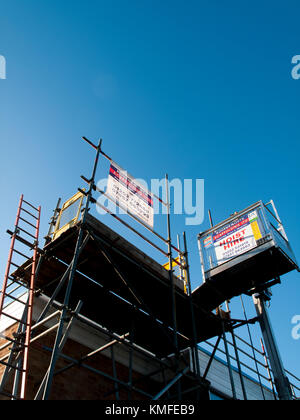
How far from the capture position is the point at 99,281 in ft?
29.6

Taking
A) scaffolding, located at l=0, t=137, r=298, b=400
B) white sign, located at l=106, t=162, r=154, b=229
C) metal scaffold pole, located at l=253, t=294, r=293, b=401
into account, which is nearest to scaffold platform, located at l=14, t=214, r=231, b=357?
scaffolding, located at l=0, t=137, r=298, b=400

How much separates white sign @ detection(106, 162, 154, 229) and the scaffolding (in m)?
0.29

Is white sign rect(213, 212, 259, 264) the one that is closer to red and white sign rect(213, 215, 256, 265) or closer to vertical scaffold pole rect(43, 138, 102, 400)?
red and white sign rect(213, 215, 256, 265)

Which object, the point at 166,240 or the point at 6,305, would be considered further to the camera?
the point at 166,240

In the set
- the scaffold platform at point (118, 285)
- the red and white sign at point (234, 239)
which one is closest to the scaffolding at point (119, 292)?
the scaffold platform at point (118, 285)

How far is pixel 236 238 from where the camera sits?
10.8 meters

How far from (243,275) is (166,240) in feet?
8.06

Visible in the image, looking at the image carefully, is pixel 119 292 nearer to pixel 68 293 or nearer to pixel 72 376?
pixel 72 376

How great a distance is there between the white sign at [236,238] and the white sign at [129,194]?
222 cm

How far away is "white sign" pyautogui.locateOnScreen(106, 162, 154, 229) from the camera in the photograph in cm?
976

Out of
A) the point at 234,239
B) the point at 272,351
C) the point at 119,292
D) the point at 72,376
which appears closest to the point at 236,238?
the point at 234,239

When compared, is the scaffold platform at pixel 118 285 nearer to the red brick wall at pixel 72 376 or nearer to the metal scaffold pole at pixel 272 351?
the red brick wall at pixel 72 376
